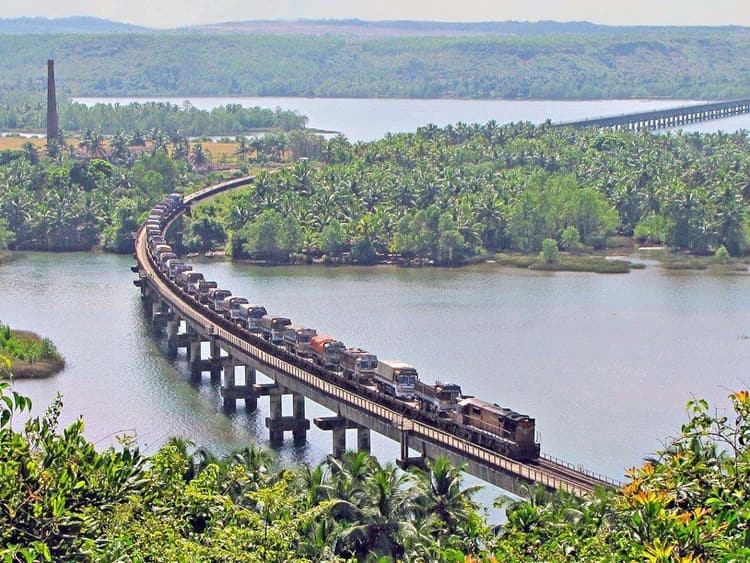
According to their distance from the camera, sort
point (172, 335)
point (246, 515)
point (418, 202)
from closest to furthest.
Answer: point (246, 515), point (172, 335), point (418, 202)

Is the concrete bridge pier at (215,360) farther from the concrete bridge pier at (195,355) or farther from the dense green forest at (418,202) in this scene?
the dense green forest at (418,202)

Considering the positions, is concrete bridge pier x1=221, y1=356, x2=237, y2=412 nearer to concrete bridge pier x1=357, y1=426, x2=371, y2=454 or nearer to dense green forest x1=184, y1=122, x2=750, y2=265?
concrete bridge pier x1=357, y1=426, x2=371, y2=454

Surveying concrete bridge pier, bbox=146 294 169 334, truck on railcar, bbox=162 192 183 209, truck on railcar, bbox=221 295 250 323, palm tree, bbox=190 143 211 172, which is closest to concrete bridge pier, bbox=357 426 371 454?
truck on railcar, bbox=221 295 250 323

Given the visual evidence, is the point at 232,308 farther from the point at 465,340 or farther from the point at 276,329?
the point at 465,340

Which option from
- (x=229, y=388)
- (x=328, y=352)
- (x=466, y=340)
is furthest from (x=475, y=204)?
(x=328, y=352)

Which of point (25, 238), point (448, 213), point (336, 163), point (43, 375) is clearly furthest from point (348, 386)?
point (336, 163)

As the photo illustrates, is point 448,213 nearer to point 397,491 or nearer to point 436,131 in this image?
point 436,131
